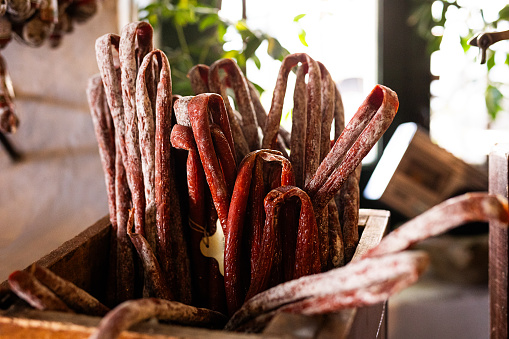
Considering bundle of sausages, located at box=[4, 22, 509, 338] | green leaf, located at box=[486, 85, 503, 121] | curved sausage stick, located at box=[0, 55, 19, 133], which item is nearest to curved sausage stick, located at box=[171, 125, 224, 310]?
bundle of sausages, located at box=[4, 22, 509, 338]

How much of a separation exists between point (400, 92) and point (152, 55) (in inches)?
75.7

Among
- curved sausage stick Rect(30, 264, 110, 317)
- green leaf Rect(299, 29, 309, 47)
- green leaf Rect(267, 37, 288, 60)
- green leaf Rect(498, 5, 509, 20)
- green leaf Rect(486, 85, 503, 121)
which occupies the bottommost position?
green leaf Rect(486, 85, 503, 121)

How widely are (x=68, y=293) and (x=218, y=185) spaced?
0.76ft

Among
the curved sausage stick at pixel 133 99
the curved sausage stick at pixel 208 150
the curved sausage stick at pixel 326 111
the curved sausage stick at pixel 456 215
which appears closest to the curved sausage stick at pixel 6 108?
the curved sausage stick at pixel 133 99

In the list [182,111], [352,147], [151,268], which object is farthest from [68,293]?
[352,147]

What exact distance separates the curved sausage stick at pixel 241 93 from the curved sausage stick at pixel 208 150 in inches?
5.2

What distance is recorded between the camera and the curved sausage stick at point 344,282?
1.31 feet

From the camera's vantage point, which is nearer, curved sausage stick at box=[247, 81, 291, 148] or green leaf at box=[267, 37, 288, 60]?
curved sausage stick at box=[247, 81, 291, 148]

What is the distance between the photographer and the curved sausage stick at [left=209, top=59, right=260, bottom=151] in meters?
0.79

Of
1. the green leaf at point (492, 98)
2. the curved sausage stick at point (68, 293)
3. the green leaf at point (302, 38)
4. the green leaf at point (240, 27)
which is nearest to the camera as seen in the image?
the curved sausage stick at point (68, 293)

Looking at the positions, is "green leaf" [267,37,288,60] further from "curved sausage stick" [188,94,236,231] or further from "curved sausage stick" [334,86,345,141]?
"curved sausage stick" [188,94,236,231]

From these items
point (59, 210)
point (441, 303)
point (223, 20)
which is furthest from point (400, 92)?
point (59, 210)

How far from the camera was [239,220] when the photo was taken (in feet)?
2.08

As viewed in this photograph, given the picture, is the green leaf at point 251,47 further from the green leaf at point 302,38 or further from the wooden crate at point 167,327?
the wooden crate at point 167,327
